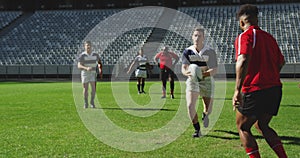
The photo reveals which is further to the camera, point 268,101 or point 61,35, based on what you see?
point 61,35

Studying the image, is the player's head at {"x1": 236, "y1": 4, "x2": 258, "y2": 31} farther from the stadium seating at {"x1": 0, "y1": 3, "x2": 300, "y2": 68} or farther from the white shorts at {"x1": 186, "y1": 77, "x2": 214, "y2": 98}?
the stadium seating at {"x1": 0, "y1": 3, "x2": 300, "y2": 68}

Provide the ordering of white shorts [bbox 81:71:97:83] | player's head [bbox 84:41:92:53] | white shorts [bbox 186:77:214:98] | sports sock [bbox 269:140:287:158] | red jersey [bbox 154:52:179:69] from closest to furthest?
sports sock [bbox 269:140:287:158], white shorts [bbox 186:77:214:98], player's head [bbox 84:41:92:53], white shorts [bbox 81:71:97:83], red jersey [bbox 154:52:179:69]

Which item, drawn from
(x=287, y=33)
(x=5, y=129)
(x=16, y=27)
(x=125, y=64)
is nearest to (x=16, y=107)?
(x=5, y=129)

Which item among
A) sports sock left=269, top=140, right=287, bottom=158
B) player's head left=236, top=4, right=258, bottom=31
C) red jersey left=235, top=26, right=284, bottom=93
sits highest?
player's head left=236, top=4, right=258, bottom=31

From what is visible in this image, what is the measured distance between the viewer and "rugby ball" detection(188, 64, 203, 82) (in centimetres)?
748

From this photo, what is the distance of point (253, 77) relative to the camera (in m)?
4.88

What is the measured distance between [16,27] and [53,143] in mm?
37156

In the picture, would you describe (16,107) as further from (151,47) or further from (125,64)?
(151,47)

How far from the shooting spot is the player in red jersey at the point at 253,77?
4758 millimetres

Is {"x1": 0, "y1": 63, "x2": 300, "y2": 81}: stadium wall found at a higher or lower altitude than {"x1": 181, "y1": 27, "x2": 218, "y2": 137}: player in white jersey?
lower

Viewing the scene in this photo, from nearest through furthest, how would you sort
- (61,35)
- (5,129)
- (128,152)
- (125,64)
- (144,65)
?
(128,152)
(5,129)
(144,65)
(125,64)
(61,35)

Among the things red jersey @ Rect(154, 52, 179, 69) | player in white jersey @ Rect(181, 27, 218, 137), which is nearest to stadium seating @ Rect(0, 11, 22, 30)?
red jersey @ Rect(154, 52, 179, 69)

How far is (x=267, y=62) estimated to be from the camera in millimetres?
4902

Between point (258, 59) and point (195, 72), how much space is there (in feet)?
8.87
